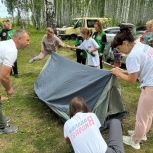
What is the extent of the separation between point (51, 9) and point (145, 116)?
11502 millimetres

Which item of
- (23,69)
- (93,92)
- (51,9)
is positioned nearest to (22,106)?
(93,92)

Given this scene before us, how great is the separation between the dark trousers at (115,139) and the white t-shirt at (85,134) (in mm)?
209

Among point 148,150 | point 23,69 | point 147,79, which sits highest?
point 147,79

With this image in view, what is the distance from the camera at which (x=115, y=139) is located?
4133mm

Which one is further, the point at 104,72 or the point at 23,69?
the point at 23,69

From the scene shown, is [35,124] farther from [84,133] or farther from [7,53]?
[84,133]

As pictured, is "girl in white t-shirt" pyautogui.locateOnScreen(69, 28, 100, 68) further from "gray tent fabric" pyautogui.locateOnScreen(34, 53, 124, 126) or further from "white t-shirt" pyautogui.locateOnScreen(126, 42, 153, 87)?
"white t-shirt" pyautogui.locateOnScreen(126, 42, 153, 87)

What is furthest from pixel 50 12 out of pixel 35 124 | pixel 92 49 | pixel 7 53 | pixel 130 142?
pixel 130 142

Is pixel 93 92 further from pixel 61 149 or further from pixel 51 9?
pixel 51 9

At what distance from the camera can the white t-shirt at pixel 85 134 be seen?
342cm

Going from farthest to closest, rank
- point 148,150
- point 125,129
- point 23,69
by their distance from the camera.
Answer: point 23,69 < point 125,129 < point 148,150

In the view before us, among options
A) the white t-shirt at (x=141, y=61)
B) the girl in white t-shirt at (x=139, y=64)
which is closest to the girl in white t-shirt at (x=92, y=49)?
the girl in white t-shirt at (x=139, y=64)

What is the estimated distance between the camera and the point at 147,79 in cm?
433

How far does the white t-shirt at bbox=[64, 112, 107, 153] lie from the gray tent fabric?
1.64 meters
